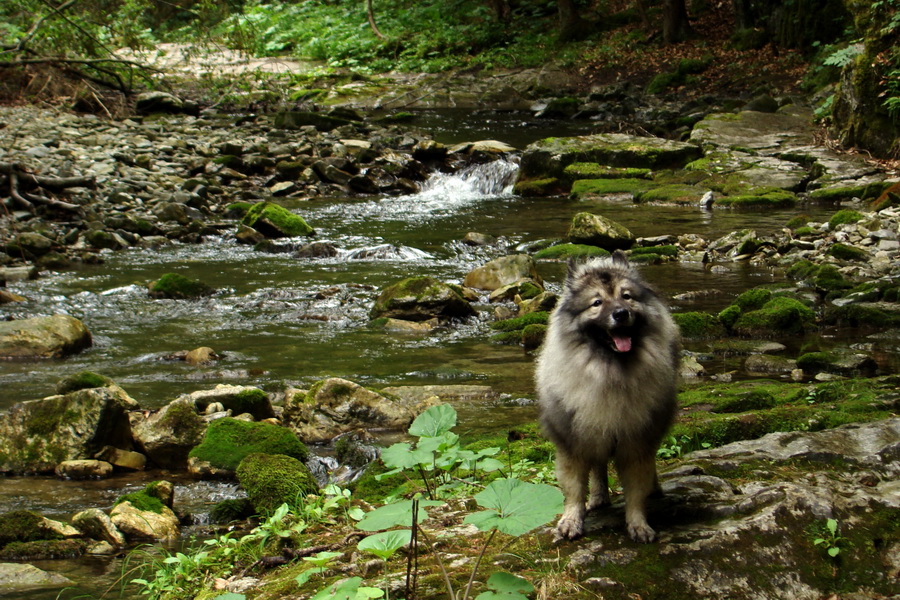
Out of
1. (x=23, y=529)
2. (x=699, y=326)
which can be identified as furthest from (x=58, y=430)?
(x=699, y=326)

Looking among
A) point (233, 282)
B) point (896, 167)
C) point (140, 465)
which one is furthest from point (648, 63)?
point (140, 465)

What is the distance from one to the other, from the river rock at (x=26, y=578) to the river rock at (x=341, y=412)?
2.86m

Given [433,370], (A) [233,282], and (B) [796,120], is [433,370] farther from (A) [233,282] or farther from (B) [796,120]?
(B) [796,120]

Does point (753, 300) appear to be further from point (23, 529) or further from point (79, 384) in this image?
Result: point (23, 529)

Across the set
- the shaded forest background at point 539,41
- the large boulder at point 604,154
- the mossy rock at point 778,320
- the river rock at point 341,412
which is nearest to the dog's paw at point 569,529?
the river rock at point 341,412

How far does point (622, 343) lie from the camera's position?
336cm

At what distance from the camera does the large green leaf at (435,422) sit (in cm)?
313

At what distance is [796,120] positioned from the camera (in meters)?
23.0

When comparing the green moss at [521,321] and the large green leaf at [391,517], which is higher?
the large green leaf at [391,517]

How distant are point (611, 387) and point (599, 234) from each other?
1106 centimetres

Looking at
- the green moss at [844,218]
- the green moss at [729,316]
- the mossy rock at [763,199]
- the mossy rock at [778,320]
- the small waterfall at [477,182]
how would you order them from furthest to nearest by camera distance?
the small waterfall at [477,182]
the mossy rock at [763,199]
the green moss at [844,218]
the green moss at [729,316]
the mossy rock at [778,320]

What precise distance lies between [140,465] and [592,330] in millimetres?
4540

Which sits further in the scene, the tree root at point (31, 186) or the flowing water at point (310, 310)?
the tree root at point (31, 186)

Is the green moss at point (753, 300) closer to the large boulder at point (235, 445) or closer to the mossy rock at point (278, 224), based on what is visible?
the large boulder at point (235, 445)
